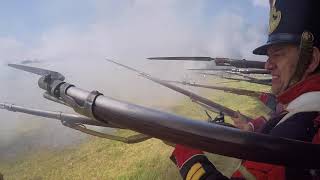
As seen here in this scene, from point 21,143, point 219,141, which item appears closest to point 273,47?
point 219,141

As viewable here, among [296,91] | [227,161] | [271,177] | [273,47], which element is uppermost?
[273,47]

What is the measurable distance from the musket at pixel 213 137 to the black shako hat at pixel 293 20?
1383mm

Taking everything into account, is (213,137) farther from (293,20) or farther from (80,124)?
(80,124)

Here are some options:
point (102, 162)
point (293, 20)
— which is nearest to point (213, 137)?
point (293, 20)

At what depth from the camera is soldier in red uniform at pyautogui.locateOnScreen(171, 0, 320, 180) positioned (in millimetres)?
2354

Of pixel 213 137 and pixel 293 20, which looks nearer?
pixel 213 137

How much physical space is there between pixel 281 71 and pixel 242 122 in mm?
3088

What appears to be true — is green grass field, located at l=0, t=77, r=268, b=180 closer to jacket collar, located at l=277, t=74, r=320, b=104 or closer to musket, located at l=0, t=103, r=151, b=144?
musket, located at l=0, t=103, r=151, b=144

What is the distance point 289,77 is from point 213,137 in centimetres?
158

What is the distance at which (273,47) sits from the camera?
3.04 metres

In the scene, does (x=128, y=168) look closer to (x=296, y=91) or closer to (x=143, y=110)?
(x=296, y=91)

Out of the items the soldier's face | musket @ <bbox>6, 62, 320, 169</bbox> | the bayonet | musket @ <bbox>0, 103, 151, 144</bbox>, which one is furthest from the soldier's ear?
the bayonet

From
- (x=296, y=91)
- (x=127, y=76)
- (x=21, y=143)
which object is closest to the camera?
(x=296, y=91)

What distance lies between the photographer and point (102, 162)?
13578 mm
